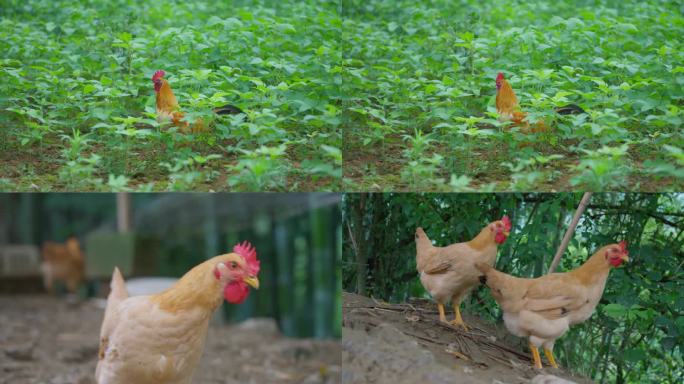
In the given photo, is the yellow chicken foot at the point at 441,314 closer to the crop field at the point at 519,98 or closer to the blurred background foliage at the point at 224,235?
the crop field at the point at 519,98

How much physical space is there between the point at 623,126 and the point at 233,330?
2873 mm

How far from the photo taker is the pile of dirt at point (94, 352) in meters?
4.20

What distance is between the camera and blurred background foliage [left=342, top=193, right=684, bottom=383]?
12.1ft

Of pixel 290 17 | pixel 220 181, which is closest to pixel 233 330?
pixel 220 181

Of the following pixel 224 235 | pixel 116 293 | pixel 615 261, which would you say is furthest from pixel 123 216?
pixel 615 261

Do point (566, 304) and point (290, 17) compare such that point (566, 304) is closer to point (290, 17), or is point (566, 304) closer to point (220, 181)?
point (220, 181)

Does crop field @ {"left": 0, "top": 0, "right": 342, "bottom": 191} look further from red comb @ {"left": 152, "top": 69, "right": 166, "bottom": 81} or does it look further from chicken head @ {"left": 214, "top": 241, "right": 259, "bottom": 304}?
chicken head @ {"left": 214, "top": 241, "right": 259, "bottom": 304}

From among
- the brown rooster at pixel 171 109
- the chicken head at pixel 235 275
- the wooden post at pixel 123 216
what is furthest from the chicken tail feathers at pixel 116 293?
the wooden post at pixel 123 216

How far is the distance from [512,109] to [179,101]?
5.97ft

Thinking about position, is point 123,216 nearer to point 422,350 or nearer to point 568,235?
point 422,350

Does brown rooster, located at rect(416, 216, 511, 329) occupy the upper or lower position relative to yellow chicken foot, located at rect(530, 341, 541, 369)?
upper

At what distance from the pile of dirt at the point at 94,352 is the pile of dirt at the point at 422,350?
1.04m

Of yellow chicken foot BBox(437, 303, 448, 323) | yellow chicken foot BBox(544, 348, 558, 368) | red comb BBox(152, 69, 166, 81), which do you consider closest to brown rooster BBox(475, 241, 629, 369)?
yellow chicken foot BBox(544, 348, 558, 368)

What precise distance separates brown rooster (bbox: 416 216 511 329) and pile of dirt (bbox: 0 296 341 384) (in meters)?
1.21
